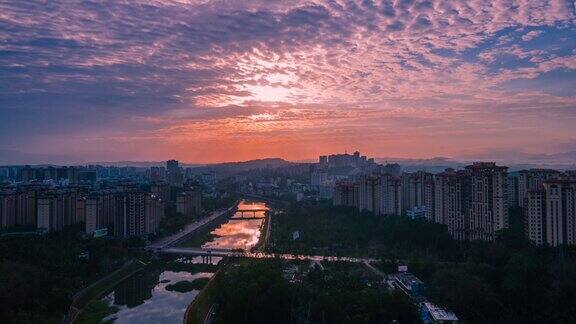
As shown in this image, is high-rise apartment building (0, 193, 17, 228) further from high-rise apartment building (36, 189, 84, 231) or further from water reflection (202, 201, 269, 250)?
water reflection (202, 201, 269, 250)

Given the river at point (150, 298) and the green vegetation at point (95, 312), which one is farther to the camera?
the river at point (150, 298)

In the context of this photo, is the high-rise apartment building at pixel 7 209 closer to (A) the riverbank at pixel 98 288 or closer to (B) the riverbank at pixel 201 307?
(A) the riverbank at pixel 98 288

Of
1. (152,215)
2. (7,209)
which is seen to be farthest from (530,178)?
(7,209)

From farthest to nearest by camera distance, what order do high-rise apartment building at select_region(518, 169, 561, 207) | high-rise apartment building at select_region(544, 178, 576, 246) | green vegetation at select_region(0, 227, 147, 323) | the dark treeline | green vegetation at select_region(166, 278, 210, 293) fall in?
high-rise apartment building at select_region(518, 169, 561, 207) → green vegetation at select_region(166, 278, 210, 293) → high-rise apartment building at select_region(544, 178, 576, 246) → green vegetation at select_region(0, 227, 147, 323) → the dark treeline

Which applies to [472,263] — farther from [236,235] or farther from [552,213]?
[236,235]

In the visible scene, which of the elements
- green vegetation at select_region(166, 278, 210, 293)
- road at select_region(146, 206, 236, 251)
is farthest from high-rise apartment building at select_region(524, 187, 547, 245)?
road at select_region(146, 206, 236, 251)

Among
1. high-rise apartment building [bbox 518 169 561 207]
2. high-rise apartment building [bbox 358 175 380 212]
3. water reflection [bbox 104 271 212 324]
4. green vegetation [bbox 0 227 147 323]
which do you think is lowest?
water reflection [bbox 104 271 212 324]

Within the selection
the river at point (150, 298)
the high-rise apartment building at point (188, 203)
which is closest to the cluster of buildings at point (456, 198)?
the river at point (150, 298)
